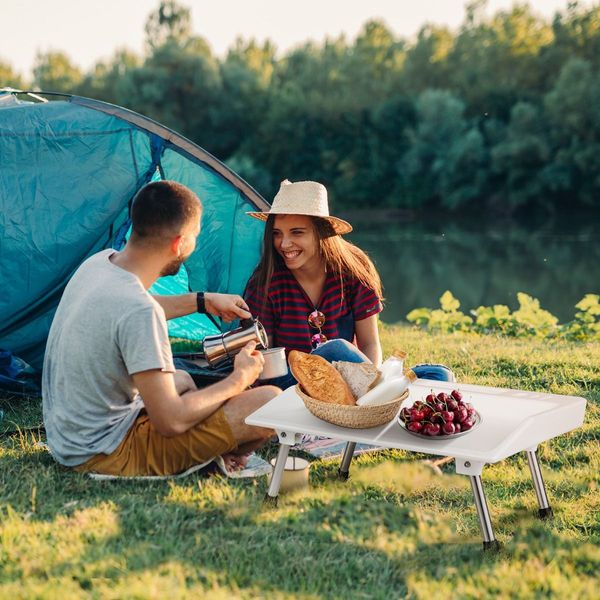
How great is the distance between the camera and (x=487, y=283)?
39.2 feet

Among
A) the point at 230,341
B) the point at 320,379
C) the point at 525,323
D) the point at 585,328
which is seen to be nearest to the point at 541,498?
the point at 320,379

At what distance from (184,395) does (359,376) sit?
0.57 metres

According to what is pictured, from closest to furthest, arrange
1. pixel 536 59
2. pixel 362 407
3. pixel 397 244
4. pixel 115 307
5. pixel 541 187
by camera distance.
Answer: pixel 362 407
pixel 115 307
pixel 397 244
pixel 541 187
pixel 536 59

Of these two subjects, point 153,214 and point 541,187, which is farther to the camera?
point 541,187

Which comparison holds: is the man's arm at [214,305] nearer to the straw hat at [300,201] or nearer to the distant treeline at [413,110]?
the straw hat at [300,201]

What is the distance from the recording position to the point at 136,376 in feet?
8.57

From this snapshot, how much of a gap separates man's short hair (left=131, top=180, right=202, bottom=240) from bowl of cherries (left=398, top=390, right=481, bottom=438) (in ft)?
3.11

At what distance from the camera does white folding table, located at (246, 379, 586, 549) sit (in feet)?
7.70

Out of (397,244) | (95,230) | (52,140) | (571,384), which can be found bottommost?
(397,244)

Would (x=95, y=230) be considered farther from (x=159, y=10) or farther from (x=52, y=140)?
(x=159, y=10)

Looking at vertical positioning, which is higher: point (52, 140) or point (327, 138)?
point (52, 140)

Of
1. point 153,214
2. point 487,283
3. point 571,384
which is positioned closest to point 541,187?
point 487,283

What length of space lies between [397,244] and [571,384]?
1279 centimetres

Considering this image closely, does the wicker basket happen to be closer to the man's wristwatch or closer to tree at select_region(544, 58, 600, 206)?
the man's wristwatch
